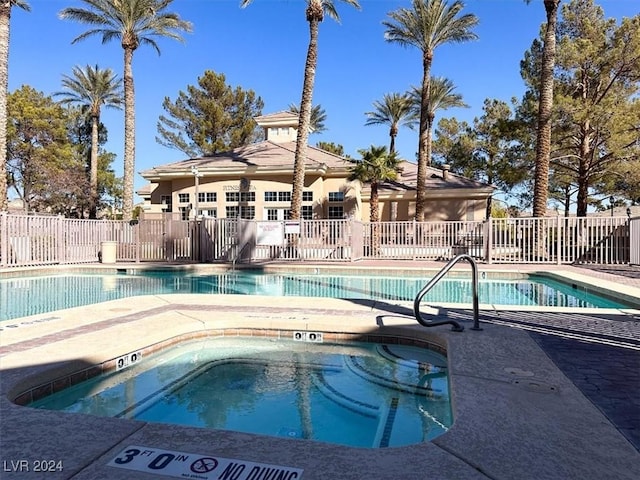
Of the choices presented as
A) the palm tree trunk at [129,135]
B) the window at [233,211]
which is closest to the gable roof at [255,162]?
the window at [233,211]

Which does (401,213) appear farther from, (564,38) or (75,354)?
(75,354)

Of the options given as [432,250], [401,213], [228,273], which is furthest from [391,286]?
[401,213]

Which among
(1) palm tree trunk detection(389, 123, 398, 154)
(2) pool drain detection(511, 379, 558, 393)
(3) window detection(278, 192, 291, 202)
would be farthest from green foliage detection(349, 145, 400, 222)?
(2) pool drain detection(511, 379, 558, 393)

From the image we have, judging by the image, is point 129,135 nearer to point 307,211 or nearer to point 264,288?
point 307,211

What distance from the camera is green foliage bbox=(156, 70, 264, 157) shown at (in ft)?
122

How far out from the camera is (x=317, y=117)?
44781 millimetres

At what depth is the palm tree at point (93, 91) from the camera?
34.1 m

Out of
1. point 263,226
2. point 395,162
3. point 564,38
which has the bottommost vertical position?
point 263,226

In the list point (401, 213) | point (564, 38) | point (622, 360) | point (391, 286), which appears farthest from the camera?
point (401, 213)

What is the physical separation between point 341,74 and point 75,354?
87.3 ft

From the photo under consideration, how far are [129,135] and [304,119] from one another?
29.6ft

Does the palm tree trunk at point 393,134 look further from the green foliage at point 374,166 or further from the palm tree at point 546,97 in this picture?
the palm tree at point 546,97

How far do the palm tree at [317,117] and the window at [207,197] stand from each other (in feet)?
65.8

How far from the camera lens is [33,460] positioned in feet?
8.10
